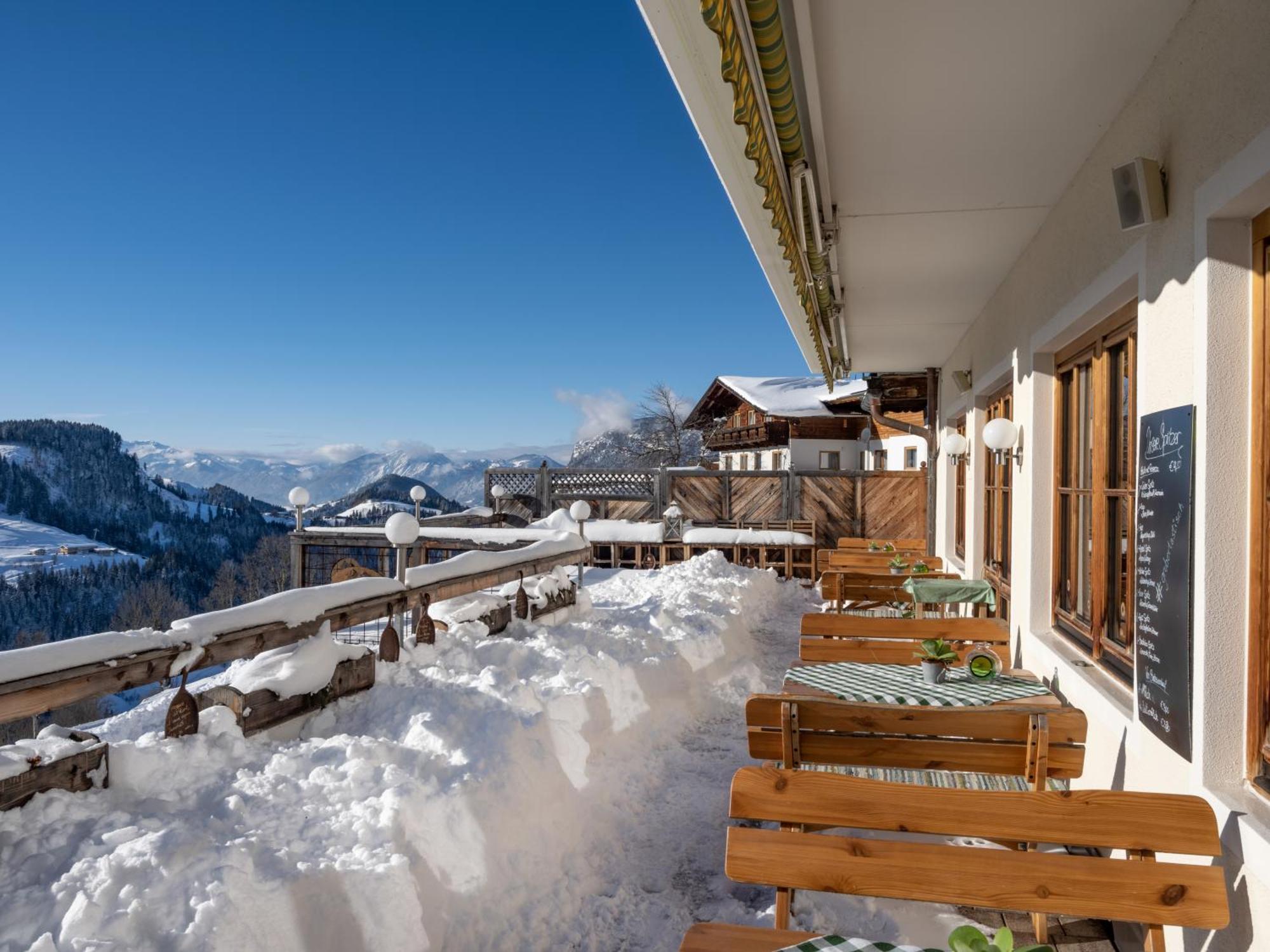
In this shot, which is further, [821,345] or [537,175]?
[537,175]

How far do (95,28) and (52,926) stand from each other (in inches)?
2397

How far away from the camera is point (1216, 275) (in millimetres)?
2115

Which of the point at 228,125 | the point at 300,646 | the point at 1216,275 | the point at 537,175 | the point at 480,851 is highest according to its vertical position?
the point at 228,125

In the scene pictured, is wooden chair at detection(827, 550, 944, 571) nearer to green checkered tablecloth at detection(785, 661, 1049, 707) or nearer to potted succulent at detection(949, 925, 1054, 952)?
green checkered tablecloth at detection(785, 661, 1049, 707)

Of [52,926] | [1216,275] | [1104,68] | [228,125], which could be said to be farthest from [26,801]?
[228,125]

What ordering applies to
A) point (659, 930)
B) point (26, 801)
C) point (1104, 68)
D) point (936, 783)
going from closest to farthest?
Result: 1. point (26, 801)
2. point (1104, 68)
3. point (659, 930)
4. point (936, 783)

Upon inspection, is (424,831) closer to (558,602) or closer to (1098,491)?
(1098,491)

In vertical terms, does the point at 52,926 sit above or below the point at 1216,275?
below

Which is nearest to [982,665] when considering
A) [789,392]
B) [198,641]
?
[198,641]

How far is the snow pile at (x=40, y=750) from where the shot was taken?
228cm

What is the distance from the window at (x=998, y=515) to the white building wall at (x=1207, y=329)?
301 cm

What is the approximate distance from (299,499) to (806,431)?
17.6m

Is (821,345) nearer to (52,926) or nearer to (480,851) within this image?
(480,851)

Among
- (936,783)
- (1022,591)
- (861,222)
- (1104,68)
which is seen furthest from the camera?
(1022,591)
